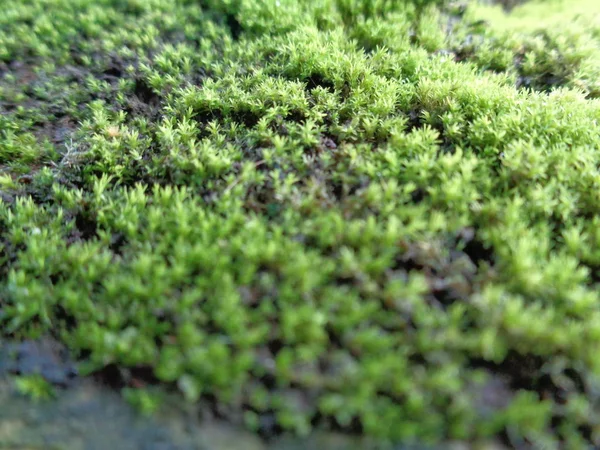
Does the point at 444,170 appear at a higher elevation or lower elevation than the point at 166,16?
lower

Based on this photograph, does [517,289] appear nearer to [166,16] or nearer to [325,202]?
[325,202]

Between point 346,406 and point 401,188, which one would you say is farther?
point 401,188

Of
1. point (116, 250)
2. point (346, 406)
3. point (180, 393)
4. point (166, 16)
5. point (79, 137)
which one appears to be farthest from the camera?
point (166, 16)

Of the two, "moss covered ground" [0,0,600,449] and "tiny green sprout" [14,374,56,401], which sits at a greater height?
"moss covered ground" [0,0,600,449]

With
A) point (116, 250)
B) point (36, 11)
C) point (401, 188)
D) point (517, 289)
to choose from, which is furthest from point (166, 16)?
point (517, 289)

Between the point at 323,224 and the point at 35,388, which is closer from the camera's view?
the point at 35,388

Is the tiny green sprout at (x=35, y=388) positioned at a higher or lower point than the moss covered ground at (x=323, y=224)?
lower

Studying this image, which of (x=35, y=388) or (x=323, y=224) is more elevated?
(x=323, y=224)

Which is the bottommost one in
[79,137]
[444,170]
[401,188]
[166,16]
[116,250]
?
[116,250]
